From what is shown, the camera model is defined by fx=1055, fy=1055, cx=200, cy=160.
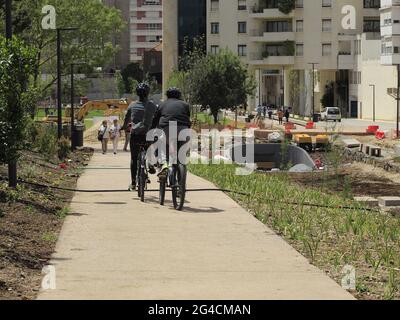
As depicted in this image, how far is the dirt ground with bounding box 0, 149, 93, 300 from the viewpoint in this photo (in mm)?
8909

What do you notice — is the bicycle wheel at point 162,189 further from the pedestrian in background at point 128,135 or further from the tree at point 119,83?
the tree at point 119,83

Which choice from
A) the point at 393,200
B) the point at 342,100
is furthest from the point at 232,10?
the point at 393,200

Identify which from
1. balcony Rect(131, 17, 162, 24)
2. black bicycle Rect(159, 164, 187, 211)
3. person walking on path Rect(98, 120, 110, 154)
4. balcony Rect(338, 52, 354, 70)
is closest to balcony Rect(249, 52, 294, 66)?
balcony Rect(338, 52, 354, 70)

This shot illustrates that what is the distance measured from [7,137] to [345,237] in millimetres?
4645

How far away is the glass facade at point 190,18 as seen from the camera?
118 m

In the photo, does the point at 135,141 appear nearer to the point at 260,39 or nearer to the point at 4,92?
the point at 4,92

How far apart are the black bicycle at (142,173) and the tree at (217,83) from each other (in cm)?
6468

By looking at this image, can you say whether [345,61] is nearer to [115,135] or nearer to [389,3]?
[389,3]

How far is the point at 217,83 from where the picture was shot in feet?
271

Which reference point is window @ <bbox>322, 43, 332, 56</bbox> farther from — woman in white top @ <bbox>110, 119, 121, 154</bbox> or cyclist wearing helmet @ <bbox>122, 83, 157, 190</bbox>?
cyclist wearing helmet @ <bbox>122, 83, 157, 190</bbox>

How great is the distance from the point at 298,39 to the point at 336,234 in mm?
91692

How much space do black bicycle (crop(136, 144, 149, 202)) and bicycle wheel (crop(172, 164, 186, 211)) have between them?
1313 mm

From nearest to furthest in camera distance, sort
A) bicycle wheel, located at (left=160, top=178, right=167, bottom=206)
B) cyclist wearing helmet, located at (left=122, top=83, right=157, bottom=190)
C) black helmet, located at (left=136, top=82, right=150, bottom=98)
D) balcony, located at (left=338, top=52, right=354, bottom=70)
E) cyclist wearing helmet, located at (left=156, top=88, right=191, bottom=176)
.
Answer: cyclist wearing helmet, located at (left=156, top=88, right=191, bottom=176)
bicycle wheel, located at (left=160, top=178, right=167, bottom=206)
cyclist wearing helmet, located at (left=122, top=83, right=157, bottom=190)
black helmet, located at (left=136, top=82, right=150, bottom=98)
balcony, located at (left=338, top=52, right=354, bottom=70)

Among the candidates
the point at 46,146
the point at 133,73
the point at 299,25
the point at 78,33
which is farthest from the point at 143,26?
the point at 46,146
